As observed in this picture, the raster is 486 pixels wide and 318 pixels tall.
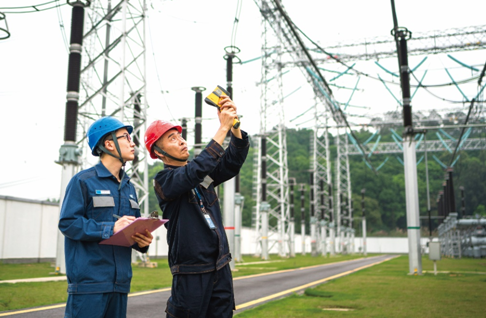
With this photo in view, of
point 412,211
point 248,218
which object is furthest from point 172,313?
point 248,218

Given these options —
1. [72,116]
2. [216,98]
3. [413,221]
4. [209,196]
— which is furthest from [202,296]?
[413,221]

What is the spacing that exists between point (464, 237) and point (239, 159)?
5311 cm

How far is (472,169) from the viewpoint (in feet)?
211

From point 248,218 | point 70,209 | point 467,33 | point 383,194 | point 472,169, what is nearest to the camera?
point 70,209

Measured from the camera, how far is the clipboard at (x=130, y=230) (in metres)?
2.95

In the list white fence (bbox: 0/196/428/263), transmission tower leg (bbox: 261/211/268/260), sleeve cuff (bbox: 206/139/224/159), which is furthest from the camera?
transmission tower leg (bbox: 261/211/268/260)

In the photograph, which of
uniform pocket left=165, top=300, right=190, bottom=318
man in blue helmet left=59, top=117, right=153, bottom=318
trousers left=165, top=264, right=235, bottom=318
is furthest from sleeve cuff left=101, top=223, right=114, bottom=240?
uniform pocket left=165, top=300, right=190, bottom=318

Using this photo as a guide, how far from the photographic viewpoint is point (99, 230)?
2.97 metres

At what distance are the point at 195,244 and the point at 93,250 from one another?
24.7 inches

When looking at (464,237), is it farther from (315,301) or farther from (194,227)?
(194,227)

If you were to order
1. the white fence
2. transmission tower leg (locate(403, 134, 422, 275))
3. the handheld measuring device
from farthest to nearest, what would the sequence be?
the white fence < transmission tower leg (locate(403, 134, 422, 275)) < the handheld measuring device

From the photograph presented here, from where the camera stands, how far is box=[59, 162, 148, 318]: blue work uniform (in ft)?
9.59

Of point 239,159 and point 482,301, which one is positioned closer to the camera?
point 239,159

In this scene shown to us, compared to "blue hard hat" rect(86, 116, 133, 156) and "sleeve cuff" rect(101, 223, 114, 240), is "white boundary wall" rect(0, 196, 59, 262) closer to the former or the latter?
"blue hard hat" rect(86, 116, 133, 156)
